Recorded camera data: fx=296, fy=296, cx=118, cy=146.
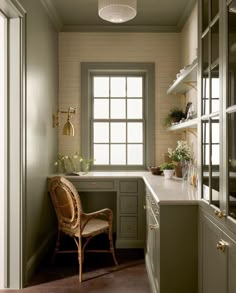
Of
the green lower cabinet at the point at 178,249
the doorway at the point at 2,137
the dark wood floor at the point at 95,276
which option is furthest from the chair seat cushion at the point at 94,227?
the green lower cabinet at the point at 178,249

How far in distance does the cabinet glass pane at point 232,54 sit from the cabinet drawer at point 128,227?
2501 millimetres

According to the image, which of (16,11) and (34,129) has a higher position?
(16,11)

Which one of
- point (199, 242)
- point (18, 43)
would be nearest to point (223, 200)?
point (199, 242)

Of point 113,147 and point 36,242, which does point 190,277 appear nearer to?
point 36,242

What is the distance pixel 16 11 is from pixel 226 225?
92.0 inches

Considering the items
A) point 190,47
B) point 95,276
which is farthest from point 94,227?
point 190,47

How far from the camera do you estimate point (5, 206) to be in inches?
104

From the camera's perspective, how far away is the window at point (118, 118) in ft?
14.2

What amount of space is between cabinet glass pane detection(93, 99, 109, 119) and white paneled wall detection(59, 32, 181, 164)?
0.87 feet

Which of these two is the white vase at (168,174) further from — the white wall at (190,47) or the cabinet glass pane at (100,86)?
the cabinet glass pane at (100,86)

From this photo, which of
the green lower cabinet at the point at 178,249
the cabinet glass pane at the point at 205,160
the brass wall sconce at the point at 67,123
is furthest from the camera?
the brass wall sconce at the point at 67,123

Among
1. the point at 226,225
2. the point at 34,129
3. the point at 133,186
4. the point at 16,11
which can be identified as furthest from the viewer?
the point at 133,186

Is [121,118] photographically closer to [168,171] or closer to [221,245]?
[168,171]

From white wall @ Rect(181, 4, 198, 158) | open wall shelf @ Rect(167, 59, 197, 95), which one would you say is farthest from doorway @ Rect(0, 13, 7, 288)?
white wall @ Rect(181, 4, 198, 158)
